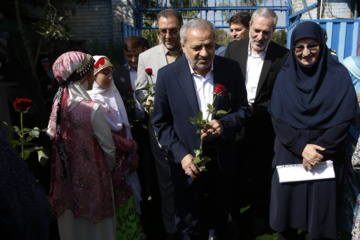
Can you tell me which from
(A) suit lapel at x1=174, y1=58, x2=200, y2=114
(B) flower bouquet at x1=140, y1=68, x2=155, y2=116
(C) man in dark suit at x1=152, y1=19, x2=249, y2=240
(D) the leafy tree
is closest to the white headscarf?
(B) flower bouquet at x1=140, y1=68, x2=155, y2=116

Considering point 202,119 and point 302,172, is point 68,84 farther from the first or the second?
point 302,172

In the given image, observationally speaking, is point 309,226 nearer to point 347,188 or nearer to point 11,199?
point 347,188

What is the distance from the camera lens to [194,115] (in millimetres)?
2537

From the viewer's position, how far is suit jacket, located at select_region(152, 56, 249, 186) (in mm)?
2541

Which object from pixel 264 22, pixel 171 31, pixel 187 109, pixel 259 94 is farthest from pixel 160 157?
pixel 264 22

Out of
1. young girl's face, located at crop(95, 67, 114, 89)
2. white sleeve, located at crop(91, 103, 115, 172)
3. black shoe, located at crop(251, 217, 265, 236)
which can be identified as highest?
young girl's face, located at crop(95, 67, 114, 89)

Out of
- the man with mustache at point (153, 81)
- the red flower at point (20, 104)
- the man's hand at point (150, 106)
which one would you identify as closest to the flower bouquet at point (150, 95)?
the man's hand at point (150, 106)

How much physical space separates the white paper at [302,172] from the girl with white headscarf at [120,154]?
1.33 m

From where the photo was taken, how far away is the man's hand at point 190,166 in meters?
2.40

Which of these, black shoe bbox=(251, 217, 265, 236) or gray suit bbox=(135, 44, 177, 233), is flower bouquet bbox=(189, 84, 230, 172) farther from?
black shoe bbox=(251, 217, 265, 236)

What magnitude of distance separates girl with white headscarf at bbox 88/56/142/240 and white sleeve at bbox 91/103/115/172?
0.32 meters

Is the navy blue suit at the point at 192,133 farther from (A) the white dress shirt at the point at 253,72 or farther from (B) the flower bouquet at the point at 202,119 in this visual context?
(A) the white dress shirt at the point at 253,72

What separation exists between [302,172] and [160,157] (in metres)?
1.37

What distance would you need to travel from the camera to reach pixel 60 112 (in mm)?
2414
